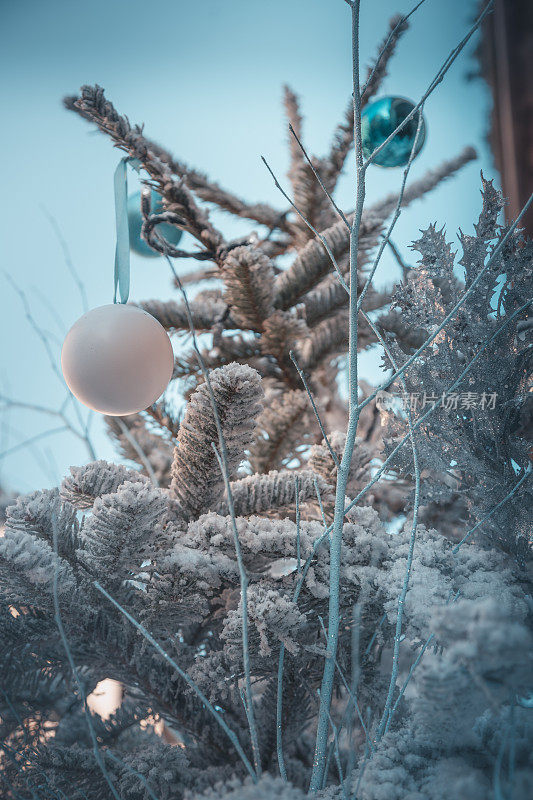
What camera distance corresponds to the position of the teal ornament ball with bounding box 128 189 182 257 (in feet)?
2.08

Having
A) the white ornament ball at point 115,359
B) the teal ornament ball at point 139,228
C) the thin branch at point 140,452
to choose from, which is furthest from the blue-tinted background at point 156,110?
the white ornament ball at point 115,359

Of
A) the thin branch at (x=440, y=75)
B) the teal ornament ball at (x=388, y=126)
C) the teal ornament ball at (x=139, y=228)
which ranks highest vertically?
the teal ornament ball at (x=139, y=228)

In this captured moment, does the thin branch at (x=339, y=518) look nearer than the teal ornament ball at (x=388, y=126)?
Yes


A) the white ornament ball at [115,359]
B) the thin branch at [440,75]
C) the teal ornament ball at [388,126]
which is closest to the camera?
the thin branch at [440,75]

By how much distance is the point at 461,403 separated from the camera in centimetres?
36

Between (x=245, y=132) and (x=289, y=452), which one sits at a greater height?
(x=245, y=132)

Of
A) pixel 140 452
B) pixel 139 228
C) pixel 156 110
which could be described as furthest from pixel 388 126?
pixel 156 110

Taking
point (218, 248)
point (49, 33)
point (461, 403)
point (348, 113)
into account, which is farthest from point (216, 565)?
point (49, 33)

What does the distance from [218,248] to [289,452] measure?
0.69 ft

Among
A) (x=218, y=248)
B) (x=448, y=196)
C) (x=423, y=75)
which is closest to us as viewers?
(x=218, y=248)

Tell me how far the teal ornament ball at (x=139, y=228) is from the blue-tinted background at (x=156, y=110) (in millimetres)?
158

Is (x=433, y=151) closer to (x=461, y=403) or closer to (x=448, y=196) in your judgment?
(x=448, y=196)

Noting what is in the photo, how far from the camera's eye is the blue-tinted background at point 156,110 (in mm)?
855

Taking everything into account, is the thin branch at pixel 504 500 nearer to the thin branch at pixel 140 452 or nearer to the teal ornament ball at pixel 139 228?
the thin branch at pixel 140 452
